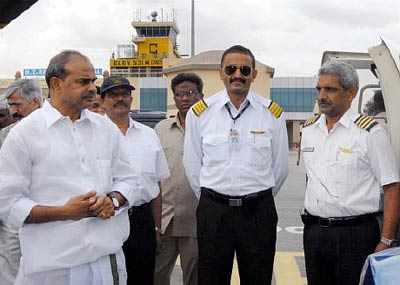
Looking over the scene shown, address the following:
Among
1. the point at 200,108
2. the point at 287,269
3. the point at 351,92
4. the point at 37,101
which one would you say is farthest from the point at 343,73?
the point at 287,269

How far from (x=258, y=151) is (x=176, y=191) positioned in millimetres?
960

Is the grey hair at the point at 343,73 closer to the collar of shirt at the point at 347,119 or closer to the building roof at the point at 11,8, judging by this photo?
the collar of shirt at the point at 347,119

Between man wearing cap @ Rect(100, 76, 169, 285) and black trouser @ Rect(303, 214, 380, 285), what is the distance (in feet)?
3.88

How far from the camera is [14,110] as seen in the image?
461 centimetres

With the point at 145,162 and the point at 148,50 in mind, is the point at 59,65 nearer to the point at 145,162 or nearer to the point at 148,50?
the point at 145,162

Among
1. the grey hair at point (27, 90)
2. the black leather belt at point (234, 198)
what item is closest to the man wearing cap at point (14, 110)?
the grey hair at point (27, 90)

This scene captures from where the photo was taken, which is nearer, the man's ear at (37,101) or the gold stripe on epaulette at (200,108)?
the gold stripe on epaulette at (200,108)

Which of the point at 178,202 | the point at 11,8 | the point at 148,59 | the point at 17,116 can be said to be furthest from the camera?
the point at 148,59

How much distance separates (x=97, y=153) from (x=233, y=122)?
1.27 m

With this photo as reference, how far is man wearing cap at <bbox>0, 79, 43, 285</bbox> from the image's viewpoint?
4.04 metres

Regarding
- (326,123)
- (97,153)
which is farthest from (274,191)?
(97,153)

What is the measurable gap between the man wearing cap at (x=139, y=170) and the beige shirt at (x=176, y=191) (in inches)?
12.6

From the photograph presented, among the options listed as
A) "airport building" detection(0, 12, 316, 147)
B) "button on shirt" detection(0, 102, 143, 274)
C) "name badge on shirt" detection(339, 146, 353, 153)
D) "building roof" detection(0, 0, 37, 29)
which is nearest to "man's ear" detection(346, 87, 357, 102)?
"name badge on shirt" detection(339, 146, 353, 153)

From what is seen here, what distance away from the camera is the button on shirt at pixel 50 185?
2.95 meters
